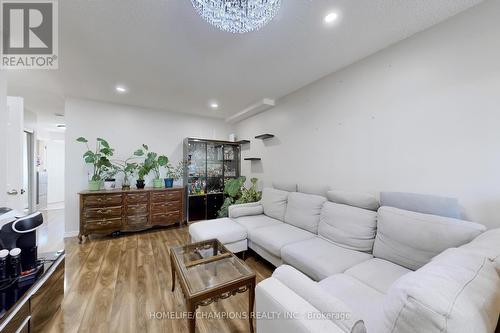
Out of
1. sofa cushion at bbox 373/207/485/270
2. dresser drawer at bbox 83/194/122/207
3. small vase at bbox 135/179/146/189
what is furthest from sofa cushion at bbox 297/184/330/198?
dresser drawer at bbox 83/194/122/207

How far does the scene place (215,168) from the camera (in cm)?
466

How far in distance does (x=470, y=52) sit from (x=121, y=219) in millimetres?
4857

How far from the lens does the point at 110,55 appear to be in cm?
216

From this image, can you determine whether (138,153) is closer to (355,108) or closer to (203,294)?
(203,294)

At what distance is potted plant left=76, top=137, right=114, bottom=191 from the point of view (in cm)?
328

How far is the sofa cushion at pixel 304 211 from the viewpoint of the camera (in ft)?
7.71

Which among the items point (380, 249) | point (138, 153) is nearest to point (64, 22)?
point (138, 153)

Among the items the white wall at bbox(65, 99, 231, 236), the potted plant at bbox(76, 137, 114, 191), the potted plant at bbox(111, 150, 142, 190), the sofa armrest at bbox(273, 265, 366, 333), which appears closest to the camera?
the sofa armrest at bbox(273, 265, 366, 333)

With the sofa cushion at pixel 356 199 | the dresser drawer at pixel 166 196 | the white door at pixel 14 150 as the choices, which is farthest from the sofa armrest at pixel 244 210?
the white door at pixel 14 150

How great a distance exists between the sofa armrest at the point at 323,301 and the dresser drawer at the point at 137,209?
129 inches

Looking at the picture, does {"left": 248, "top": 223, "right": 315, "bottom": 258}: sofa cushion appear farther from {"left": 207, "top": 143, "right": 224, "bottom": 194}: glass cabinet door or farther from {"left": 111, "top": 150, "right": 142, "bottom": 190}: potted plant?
{"left": 111, "top": 150, "right": 142, "bottom": 190}: potted plant

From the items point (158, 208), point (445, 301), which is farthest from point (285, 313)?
point (158, 208)

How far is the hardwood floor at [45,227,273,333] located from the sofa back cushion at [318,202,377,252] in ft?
2.93

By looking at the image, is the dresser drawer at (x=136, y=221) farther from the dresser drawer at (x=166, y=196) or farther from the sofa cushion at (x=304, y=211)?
the sofa cushion at (x=304, y=211)
